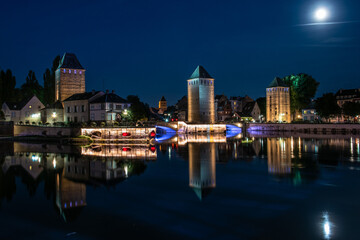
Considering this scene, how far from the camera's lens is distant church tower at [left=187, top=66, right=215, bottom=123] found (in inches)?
2642

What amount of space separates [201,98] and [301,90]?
27049 mm

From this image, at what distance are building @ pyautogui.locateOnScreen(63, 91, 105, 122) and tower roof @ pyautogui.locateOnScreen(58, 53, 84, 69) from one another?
7.67m

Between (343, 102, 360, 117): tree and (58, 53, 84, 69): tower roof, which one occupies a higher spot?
(58, 53, 84, 69): tower roof

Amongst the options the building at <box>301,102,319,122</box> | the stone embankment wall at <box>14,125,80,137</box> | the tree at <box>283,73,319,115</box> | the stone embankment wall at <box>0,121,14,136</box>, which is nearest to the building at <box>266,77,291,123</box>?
the tree at <box>283,73,319,115</box>

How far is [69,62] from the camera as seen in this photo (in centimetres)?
6300

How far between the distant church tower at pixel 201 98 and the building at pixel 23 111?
30.3 m

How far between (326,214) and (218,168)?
404 inches

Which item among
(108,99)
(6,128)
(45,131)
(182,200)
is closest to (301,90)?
(108,99)

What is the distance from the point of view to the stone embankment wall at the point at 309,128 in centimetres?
5950

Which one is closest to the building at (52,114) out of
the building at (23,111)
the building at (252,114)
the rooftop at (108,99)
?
Answer: the building at (23,111)

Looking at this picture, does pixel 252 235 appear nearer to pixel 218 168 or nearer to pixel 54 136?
pixel 218 168

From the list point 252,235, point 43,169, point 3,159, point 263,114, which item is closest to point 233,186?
point 252,235

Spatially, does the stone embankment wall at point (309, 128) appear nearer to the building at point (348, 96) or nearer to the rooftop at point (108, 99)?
the building at point (348, 96)

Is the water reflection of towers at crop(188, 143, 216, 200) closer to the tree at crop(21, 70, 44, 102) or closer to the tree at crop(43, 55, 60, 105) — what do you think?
the tree at crop(43, 55, 60, 105)
